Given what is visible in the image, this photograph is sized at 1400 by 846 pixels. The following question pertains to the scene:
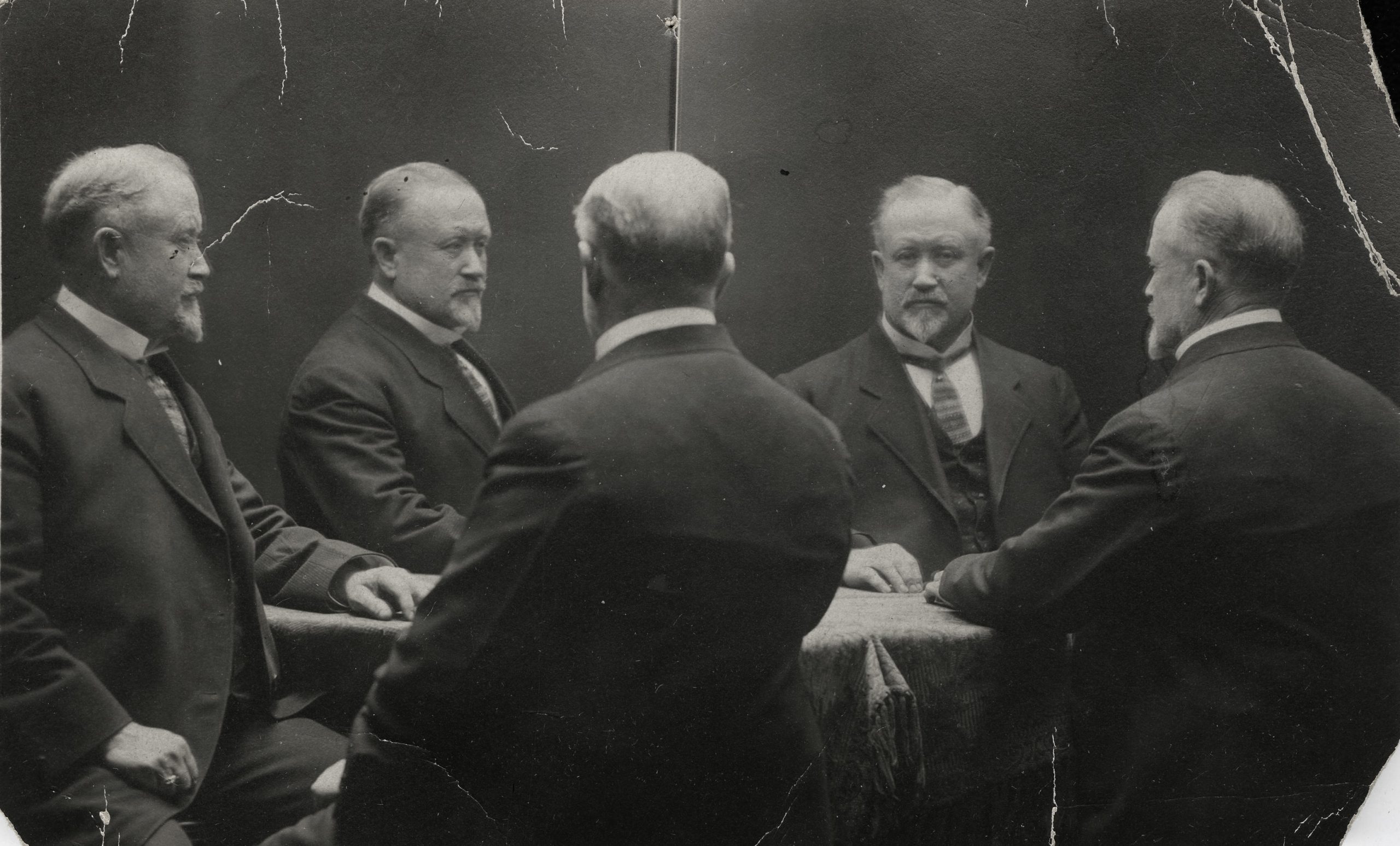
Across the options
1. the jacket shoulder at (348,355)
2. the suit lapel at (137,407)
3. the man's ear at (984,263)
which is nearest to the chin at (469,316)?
the jacket shoulder at (348,355)

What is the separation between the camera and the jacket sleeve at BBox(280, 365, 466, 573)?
2791mm

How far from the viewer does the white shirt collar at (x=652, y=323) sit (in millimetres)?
2730

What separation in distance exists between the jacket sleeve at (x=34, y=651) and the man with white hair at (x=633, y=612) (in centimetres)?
58

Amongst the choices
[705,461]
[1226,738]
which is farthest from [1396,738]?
[705,461]

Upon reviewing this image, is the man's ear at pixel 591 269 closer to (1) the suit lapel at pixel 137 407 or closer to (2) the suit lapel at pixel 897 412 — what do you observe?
(2) the suit lapel at pixel 897 412

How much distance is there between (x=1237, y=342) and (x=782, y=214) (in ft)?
3.58

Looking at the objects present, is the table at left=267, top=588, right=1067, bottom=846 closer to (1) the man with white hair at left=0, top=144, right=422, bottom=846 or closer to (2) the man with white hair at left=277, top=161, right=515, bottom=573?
(1) the man with white hair at left=0, top=144, right=422, bottom=846

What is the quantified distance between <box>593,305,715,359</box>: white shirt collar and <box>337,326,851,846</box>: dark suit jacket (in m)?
0.02

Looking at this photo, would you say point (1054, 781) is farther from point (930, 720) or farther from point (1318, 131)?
point (1318, 131)

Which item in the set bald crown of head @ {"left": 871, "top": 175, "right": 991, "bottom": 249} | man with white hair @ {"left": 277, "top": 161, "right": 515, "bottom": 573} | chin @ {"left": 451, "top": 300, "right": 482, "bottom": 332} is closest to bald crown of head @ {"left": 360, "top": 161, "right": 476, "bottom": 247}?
Result: man with white hair @ {"left": 277, "top": 161, "right": 515, "bottom": 573}

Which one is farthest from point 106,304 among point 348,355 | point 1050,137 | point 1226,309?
point 1226,309

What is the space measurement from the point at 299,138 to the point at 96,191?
0.46 m

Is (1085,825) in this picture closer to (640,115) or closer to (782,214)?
(782,214)

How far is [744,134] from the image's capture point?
2922mm
